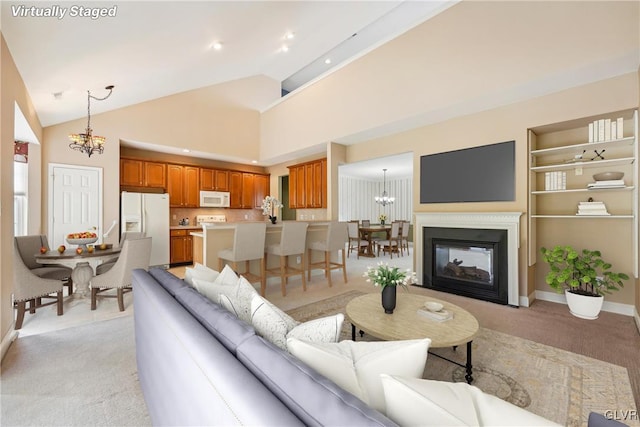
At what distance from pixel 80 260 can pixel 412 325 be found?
365 centimetres

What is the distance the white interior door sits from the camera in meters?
4.30

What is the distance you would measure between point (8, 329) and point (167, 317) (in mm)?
2518

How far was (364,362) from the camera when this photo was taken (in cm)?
81

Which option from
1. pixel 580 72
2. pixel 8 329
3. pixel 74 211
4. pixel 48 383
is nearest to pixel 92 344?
pixel 48 383

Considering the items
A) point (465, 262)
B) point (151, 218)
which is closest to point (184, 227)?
point (151, 218)

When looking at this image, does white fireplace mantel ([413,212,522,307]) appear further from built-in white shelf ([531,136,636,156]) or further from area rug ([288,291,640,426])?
area rug ([288,291,640,426])

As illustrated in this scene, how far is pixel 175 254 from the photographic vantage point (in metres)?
5.82

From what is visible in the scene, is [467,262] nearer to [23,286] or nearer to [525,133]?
[525,133]

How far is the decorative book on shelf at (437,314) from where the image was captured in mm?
2008

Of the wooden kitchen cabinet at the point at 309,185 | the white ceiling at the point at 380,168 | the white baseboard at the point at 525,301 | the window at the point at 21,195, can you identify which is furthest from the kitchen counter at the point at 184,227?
the white baseboard at the point at 525,301

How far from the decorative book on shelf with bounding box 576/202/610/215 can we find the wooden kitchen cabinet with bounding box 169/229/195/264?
21.9ft

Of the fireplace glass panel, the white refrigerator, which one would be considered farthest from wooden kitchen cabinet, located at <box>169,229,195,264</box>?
the fireplace glass panel

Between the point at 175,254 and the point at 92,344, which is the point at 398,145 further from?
the point at 175,254

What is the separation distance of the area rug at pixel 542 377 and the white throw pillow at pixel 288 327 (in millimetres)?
1339
